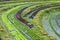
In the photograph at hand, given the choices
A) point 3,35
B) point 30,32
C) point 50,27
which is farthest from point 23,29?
point 50,27

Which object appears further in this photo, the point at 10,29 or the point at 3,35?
the point at 10,29

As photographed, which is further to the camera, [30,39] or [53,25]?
[53,25]

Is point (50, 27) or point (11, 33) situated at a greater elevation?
point (50, 27)

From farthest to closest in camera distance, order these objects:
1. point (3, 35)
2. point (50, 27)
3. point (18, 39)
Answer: point (50, 27) < point (3, 35) < point (18, 39)

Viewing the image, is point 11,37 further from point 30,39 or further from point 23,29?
point 23,29

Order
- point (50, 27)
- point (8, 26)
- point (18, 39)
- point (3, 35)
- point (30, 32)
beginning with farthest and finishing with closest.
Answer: point (50, 27) < point (8, 26) < point (30, 32) < point (3, 35) < point (18, 39)

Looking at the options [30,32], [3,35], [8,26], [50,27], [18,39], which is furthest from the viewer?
[50,27]

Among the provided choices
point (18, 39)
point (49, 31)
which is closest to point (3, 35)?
point (18, 39)

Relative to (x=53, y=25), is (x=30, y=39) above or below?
below

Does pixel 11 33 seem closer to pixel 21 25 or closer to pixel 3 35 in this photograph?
pixel 3 35
